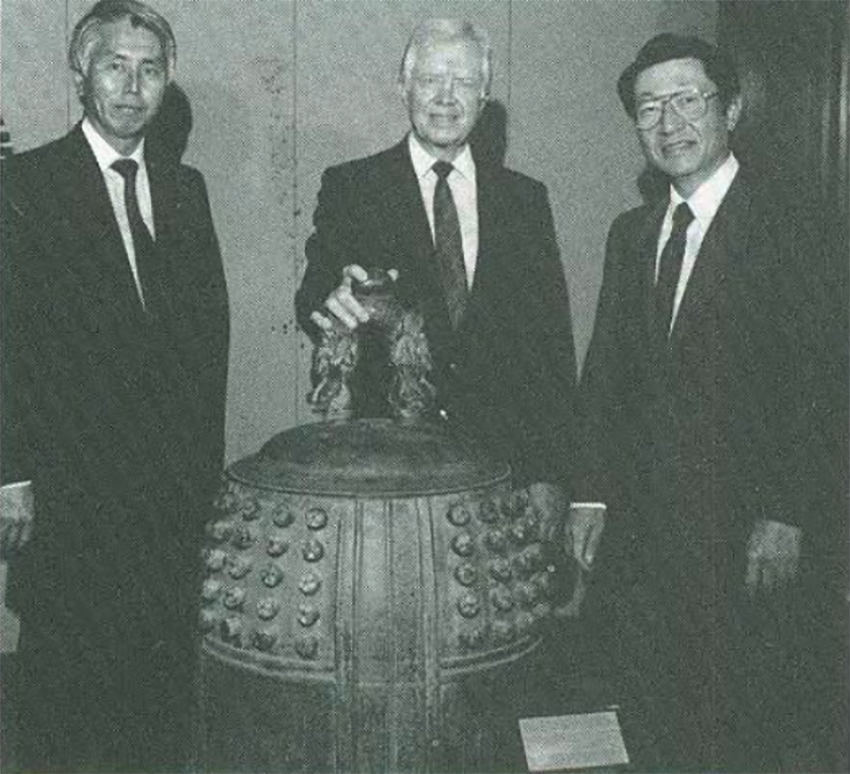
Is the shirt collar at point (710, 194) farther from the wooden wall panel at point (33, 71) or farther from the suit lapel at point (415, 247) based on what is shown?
the wooden wall panel at point (33, 71)

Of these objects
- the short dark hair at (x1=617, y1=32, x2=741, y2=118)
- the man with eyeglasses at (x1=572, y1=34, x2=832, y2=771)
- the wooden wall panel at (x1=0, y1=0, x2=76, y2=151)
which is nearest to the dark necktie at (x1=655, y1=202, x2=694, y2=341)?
the man with eyeglasses at (x1=572, y1=34, x2=832, y2=771)

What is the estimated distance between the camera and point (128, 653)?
2.64 meters

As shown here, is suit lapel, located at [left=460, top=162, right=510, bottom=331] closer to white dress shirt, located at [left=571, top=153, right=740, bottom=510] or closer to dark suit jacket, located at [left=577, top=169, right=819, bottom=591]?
dark suit jacket, located at [left=577, top=169, right=819, bottom=591]

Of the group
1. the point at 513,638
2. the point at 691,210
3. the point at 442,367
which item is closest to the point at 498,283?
the point at 442,367

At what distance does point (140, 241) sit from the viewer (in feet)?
8.39

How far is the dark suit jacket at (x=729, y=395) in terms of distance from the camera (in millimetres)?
2320

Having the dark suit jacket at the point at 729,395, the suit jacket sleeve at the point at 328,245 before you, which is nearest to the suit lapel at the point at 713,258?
the dark suit jacket at the point at 729,395

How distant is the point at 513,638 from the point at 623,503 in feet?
2.23

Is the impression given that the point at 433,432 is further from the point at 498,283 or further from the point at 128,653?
the point at 128,653

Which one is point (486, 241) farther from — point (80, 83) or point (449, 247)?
point (80, 83)

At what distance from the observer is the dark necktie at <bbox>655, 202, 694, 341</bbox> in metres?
2.42

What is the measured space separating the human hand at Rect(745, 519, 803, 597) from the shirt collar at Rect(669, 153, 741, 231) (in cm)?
68

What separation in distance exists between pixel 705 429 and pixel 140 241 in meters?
1.38

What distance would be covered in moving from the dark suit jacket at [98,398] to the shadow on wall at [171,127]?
351 mm
